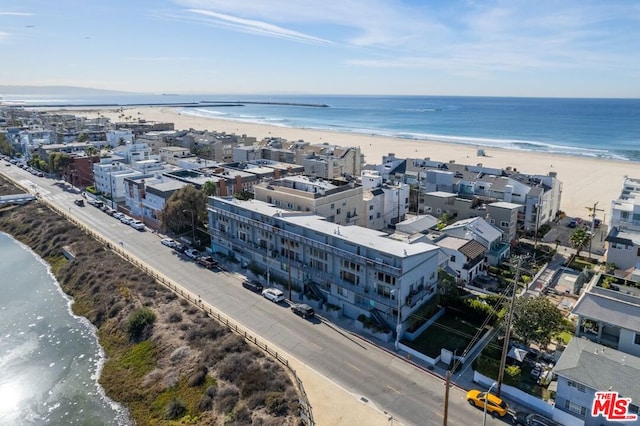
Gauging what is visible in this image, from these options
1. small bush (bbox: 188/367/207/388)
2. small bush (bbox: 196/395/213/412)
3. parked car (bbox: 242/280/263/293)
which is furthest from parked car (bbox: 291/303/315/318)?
small bush (bbox: 196/395/213/412)

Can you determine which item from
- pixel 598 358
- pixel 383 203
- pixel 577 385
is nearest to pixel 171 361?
pixel 577 385

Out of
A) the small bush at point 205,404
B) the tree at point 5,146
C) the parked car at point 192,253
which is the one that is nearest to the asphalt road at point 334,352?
the parked car at point 192,253

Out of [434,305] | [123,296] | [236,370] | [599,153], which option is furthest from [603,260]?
[599,153]

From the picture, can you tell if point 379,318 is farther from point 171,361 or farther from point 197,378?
point 171,361

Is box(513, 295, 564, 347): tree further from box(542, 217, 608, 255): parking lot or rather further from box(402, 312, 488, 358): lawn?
box(542, 217, 608, 255): parking lot

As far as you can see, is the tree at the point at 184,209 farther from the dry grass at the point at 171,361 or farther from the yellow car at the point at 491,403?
the yellow car at the point at 491,403

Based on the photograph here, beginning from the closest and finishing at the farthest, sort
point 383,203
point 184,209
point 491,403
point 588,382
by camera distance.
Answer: point 588,382, point 491,403, point 184,209, point 383,203
